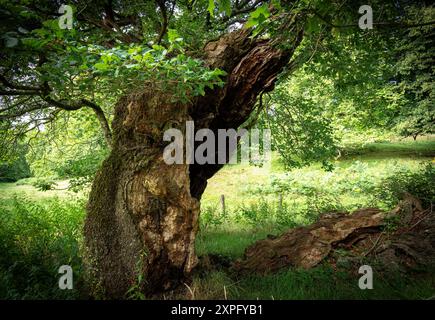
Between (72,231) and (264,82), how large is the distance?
5.51 meters

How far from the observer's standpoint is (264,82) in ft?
19.5

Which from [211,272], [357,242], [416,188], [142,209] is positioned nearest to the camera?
[142,209]

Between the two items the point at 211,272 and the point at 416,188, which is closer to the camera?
the point at 211,272

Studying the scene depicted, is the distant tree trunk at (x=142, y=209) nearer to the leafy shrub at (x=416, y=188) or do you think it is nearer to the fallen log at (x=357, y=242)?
the fallen log at (x=357, y=242)

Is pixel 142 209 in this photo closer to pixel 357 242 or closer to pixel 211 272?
pixel 211 272

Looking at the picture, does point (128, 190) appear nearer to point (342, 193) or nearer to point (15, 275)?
point (15, 275)

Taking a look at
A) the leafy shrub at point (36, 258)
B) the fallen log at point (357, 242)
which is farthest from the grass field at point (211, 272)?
the fallen log at point (357, 242)

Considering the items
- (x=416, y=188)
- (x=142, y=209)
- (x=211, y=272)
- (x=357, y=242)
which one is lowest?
(x=211, y=272)

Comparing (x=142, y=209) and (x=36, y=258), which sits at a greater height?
(x=142, y=209)

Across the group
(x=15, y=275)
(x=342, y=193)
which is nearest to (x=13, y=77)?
(x=15, y=275)

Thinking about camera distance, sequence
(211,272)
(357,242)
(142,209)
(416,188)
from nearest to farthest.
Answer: (142,209) → (211,272) → (357,242) → (416,188)

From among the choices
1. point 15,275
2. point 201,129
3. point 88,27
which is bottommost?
point 15,275

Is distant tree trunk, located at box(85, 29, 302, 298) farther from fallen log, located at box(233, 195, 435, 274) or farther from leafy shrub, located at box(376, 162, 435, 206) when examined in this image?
leafy shrub, located at box(376, 162, 435, 206)

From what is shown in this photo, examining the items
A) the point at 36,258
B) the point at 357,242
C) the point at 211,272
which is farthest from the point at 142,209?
the point at 357,242
